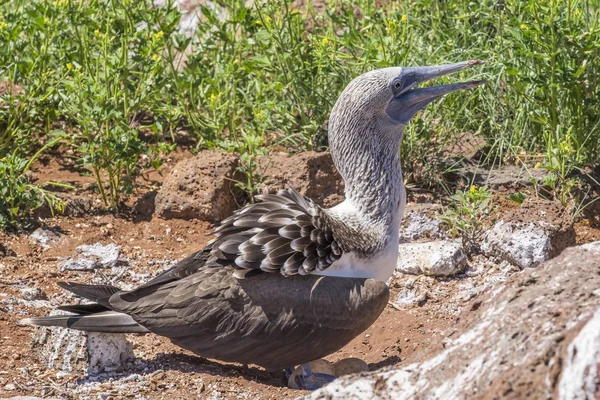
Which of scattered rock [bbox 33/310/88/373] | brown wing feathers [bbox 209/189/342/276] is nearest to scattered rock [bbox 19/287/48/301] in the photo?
scattered rock [bbox 33/310/88/373]

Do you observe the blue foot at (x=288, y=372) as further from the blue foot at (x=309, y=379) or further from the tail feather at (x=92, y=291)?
the tail feather at (x=92, y=291)

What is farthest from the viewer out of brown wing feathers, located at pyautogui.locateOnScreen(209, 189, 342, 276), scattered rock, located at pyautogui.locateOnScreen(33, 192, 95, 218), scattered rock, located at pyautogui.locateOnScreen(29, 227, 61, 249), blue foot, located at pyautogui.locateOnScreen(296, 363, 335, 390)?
scattered rock, located at pyautogui.locateOnScreen(33, 192, 95, 218)

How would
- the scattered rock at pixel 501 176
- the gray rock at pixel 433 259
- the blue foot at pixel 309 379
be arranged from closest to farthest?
the blue foot at pixel 309 379 < the gray rock at pixel 433 259 < the scattered rock at pixel 501 176

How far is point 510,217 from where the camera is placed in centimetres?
648

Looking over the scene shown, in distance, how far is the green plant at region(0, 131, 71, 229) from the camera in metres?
6.79

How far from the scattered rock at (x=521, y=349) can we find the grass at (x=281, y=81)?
2.85 meters

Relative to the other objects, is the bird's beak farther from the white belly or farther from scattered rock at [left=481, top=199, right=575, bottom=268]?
scattered rock at [left=481, top=199, right=575, bottom=268]

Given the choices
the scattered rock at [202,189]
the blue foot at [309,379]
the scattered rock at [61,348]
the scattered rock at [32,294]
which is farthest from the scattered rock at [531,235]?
the scattered rock at [32,294]

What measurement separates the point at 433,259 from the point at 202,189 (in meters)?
1.78

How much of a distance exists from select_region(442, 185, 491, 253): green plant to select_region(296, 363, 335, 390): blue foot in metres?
1.68

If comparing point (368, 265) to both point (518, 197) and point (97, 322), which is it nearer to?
point (97, 322)

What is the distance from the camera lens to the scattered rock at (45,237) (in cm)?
692

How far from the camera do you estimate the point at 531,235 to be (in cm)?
632

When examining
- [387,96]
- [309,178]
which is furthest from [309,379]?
[309,178]
